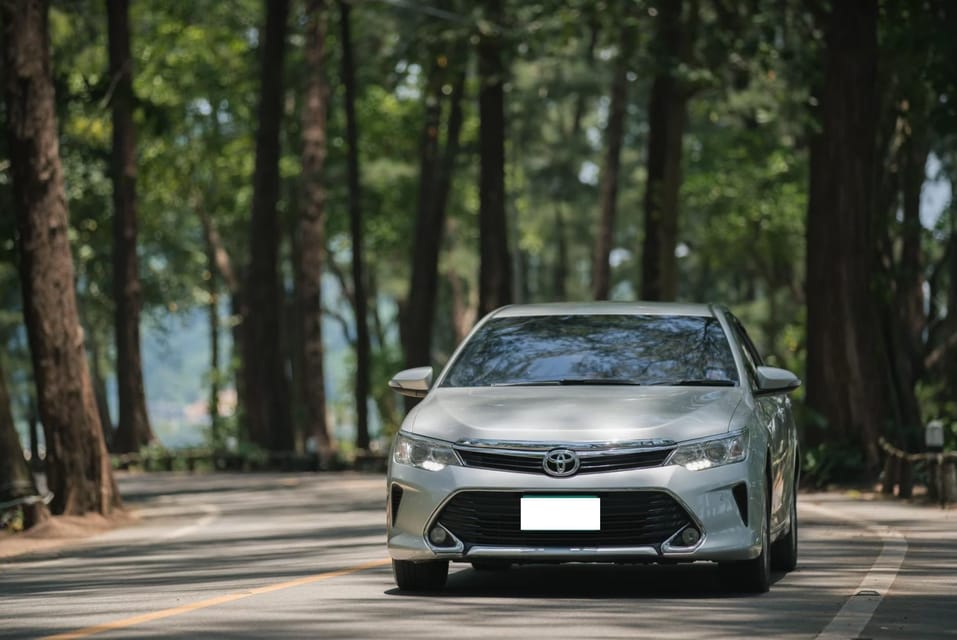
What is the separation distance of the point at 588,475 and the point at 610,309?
2205mm

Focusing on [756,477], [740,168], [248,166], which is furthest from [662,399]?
[248,166]

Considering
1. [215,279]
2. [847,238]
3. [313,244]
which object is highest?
[313,244]

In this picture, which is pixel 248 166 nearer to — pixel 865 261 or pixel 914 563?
pixel 865 261

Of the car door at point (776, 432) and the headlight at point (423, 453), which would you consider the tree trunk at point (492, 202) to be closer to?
the car door at point (776, 432)

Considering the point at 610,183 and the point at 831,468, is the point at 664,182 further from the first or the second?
the point at 610,183

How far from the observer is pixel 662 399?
11.5 meters

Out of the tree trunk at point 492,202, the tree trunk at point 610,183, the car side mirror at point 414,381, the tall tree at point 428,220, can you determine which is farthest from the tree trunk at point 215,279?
the car side mirror at point 414,381

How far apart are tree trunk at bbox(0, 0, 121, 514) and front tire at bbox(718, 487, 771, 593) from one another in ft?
41.7

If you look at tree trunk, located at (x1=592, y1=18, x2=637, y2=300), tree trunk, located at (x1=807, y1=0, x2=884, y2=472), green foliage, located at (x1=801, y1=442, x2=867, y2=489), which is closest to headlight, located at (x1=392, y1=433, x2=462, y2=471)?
green foliage, located at (x1=801, y1=442, x2=867, y2=489)

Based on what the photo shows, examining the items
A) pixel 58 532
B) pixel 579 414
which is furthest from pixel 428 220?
pixel 579 414

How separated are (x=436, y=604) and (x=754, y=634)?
2047 mm

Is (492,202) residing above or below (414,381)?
above

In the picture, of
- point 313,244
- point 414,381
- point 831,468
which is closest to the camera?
point 414,381

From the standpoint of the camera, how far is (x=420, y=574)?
38.7 feet
